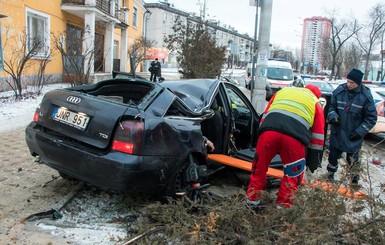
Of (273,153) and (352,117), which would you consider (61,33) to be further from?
(273,153)

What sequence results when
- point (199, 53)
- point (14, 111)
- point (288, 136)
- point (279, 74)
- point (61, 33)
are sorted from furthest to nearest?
1. point (279, 74)
2. point (61, 33)
3. point (199, 53)
4. point (14, 111)
5. point (288, 136)

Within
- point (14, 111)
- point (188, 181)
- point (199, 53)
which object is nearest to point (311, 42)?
point (199, 53)

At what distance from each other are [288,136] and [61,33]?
14406mm

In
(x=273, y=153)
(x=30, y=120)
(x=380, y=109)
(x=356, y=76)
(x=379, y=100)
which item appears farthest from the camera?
(x=379, y=100)

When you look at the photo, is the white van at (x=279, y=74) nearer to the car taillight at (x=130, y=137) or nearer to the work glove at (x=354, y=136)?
the work glove at (x=354, y=136)

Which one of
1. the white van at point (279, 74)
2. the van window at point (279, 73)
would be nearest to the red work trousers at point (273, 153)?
the white van at point (279, 74)

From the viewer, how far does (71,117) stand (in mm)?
3465

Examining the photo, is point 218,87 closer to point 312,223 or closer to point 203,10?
point 312,223

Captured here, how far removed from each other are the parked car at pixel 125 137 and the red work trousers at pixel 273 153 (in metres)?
0.57

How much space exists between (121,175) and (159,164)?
1.18 feet

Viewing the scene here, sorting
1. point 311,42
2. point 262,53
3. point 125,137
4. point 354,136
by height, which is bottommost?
point 354,136

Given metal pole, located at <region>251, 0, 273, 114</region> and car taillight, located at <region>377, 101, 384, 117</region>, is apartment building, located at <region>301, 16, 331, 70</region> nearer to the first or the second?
car taillight, located at <region>377, 101, 384, 117</region>

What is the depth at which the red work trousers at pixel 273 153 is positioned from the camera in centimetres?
356

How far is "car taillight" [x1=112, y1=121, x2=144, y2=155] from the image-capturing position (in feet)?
10.3
